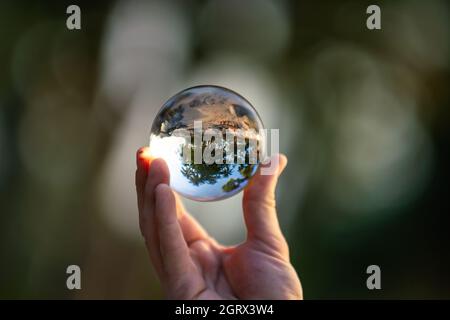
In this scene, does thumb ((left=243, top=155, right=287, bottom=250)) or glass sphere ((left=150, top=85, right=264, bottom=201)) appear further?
thumb ((left=243, top=155, right=287, bottom=250))

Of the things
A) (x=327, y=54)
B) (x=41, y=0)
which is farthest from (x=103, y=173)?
(x=327, y=54)

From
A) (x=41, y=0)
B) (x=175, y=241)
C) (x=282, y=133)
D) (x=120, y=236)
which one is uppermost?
(x=41, y=0)

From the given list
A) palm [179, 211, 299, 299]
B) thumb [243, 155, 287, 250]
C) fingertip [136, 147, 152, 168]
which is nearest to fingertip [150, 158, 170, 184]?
fingertip [136, 147, 152, 168]

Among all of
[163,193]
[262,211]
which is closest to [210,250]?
[262,211]

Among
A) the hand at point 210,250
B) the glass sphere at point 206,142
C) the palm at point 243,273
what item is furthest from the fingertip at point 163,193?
the palm at point 243,273

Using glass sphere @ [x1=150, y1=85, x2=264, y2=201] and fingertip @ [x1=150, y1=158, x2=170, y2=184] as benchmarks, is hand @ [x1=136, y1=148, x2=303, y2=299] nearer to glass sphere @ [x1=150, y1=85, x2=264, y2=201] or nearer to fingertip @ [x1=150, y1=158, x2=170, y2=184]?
fingertip @ [x1=150, y1=158, x2=170, y2=184]

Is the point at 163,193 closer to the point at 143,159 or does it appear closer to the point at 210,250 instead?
the point at 143,159
